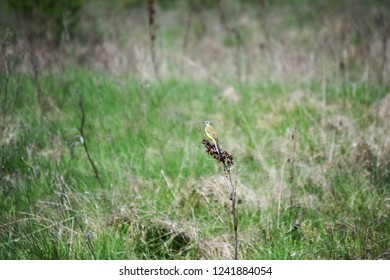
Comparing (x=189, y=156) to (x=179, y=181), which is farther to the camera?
(x=189, y=156)

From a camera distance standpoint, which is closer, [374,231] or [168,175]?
[374,231]

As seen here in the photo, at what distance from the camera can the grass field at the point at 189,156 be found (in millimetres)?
1878

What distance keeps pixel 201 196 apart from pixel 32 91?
1770 mm

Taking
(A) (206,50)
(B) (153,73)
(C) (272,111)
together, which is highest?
(A) (206,50)

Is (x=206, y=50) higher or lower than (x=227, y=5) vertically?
lower

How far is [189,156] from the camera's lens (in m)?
2.45

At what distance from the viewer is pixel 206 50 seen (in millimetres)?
5363

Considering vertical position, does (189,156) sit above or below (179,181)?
above

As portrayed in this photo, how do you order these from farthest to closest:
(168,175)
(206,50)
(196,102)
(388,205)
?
(206,50) → (196,102) → (168,175) → (388,205)

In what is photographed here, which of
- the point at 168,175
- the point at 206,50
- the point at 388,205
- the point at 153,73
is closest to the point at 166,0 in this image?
the point at 206,50

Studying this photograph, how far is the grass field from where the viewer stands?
1878 millimetres
